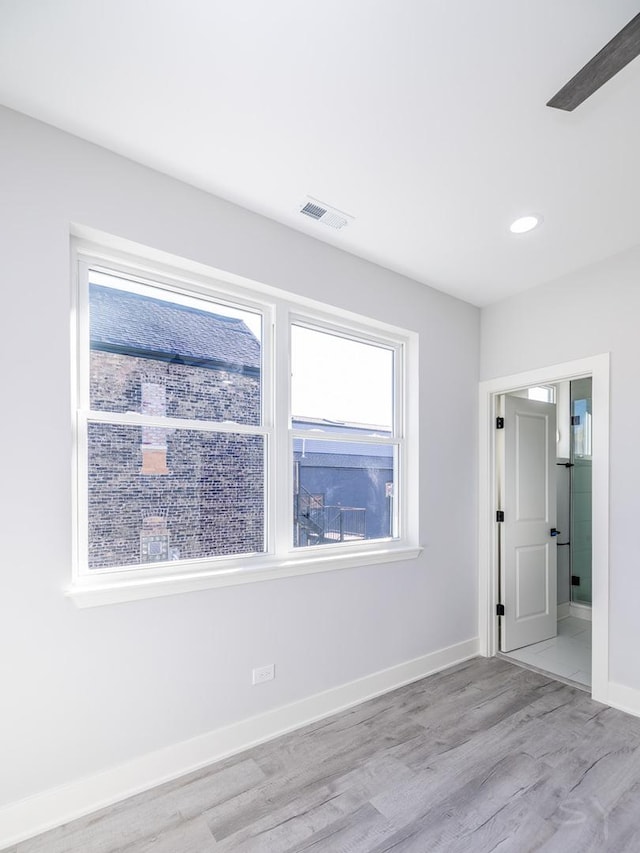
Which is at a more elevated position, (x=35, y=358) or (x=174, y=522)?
(x=35, y=358)

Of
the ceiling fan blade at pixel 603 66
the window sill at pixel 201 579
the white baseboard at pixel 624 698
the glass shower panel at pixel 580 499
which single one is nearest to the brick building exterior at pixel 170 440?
the window sill at pixel 201 579

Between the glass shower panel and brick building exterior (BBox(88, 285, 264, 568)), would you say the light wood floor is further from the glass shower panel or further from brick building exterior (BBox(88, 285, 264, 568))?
the glass shower panel

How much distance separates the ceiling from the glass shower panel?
2.45 meters

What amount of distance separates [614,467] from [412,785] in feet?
6.91

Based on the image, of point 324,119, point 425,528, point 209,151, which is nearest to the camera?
point 324,119

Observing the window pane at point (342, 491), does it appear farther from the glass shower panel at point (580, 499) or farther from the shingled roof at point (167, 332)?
the glass shower panel at point (580, 499)

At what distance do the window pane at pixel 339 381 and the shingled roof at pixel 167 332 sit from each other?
12.9 inches

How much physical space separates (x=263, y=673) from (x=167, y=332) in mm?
1840

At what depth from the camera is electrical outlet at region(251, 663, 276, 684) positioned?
7.77ft

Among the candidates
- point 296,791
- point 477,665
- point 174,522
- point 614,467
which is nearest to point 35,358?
point 174,522

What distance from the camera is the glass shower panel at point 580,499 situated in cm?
461

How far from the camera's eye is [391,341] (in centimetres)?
327

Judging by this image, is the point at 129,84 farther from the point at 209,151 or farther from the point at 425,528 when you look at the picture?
the point at 425,528

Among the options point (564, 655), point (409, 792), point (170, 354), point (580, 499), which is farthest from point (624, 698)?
point (170, 354)
